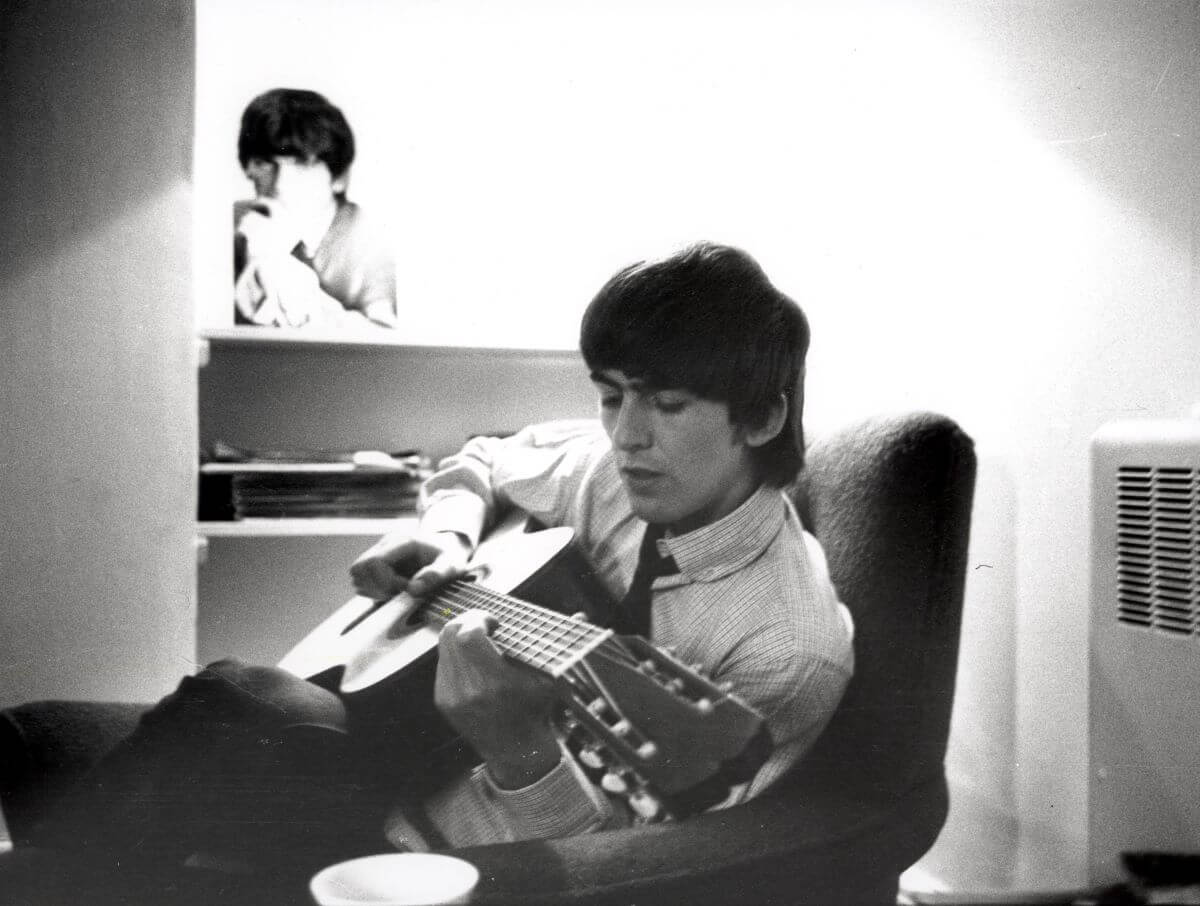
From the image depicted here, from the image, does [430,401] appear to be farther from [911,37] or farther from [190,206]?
[911,37]

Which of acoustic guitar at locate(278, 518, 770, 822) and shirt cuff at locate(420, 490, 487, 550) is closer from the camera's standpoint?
acoustic guitar at locate(278, 518, 770, 822)

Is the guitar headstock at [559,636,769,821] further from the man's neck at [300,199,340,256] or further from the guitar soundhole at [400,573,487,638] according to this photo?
the man's neck at [300,199,340,256]

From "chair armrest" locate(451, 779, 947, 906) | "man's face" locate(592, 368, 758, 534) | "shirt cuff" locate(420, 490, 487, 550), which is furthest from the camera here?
"shirt cuff" locate(420, 490, 487, 550)

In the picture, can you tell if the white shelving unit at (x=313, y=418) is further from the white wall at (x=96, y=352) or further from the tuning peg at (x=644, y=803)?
the tuning peg at (x=644, y=803)

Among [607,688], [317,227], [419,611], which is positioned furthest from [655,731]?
[317,227]

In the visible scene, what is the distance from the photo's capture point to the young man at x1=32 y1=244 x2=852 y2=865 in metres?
1.00

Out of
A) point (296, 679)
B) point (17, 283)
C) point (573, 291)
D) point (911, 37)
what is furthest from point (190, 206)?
point (911, 37)

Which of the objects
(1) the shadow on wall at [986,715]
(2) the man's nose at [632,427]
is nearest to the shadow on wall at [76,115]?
(2) the man's nose at [632,427]

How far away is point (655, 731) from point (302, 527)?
0.50 meters

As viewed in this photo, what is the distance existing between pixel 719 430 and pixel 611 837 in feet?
1.40

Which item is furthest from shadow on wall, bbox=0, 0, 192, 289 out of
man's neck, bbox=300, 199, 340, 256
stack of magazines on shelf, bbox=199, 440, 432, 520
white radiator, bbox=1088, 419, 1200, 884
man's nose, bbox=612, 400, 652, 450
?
white radiator, bbox=1088, 419, 1200, 884

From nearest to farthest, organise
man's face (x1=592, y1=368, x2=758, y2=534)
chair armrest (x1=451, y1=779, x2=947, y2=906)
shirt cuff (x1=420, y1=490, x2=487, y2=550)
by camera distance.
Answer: chair armrest (x1=451, y1=779, x2=947, y2=906)
man's face (x1=592, y1=368, x2=758, y2=534)
shirt cuff (x1=420, y1=490, x2=487, y2=550)

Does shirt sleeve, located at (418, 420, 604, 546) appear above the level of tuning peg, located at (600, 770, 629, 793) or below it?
above

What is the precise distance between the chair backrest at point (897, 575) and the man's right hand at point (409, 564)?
1.32 ft
